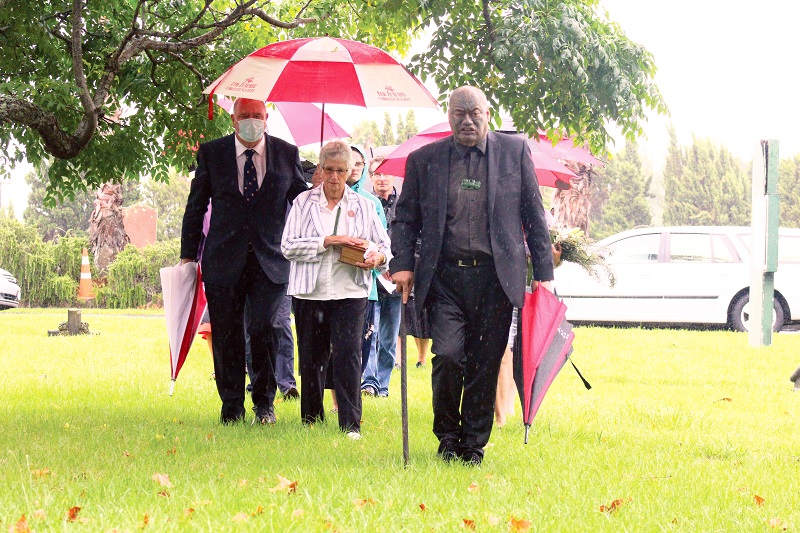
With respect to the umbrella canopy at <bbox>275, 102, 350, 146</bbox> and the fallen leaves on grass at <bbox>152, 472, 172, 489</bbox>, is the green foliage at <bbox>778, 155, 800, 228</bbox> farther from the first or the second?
the fallen leaves on grass at <bbox>152, 472, 172, 489</bbox>

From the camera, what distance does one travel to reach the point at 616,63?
8125 mm

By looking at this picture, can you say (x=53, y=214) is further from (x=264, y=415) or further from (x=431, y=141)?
(x=264, y=415)

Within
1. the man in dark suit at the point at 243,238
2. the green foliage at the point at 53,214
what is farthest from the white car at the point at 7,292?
the green foliage at the point at 53,214

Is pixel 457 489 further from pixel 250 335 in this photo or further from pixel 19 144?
Answer: pixel 19 144

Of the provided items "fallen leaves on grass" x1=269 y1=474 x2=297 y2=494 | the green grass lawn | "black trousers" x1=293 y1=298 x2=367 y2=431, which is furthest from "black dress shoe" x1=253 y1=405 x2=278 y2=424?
"fallen leaves on grass" x1=269 y1=474 x2=297 y2=494

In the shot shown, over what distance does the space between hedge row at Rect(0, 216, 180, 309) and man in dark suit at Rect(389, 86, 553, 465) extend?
21840 mm

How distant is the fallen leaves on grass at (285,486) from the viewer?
518 centimetres

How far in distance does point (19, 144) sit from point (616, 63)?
17.0ft

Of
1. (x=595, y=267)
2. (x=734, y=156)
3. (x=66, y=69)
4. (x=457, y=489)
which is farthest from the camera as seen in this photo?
(x=734, y=156)

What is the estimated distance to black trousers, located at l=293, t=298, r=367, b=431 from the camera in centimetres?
707

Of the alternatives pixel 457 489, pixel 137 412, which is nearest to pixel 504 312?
pixel 457 489

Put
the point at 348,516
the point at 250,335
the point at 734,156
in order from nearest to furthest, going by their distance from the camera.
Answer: the point at 348,516 < the point at 250,335 < the point at 734,156

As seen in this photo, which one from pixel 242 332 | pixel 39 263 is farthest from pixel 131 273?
pixel 242 332

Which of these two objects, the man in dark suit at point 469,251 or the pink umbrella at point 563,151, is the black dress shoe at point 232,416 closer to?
the man in dark suit at point 469,251
